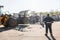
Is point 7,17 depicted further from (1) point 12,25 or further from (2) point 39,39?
(2) point 39,39

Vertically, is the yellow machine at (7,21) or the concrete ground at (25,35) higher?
the yellow machine at (7,21)

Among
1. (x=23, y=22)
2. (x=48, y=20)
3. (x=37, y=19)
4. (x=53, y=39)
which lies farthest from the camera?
(x=37, y=19)

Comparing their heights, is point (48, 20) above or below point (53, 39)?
above

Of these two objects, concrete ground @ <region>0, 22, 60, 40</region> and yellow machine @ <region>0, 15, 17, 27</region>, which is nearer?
concrete ground @ <region>0, 22, 60, 40</region>

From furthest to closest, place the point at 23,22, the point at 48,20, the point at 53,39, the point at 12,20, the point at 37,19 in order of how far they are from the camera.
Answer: the point at 37,19
the point at 23,22
the point at 12,20
the point at 48,20
the point at 53,39

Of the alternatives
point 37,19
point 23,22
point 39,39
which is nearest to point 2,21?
point 23,22

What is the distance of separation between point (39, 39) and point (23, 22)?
1488 centimetres

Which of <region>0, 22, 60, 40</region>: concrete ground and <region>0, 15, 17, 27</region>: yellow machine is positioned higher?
<region>0, 15, 17, 27</region>: yellow machine

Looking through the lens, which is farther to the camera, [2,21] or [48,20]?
[2,21]

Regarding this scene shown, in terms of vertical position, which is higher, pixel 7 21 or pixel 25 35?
pixel 7 21

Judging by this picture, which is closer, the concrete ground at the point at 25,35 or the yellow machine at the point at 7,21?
the concrete ground at the point at 25,35

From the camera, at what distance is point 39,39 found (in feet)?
40.7

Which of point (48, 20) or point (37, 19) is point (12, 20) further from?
point (37, 19)

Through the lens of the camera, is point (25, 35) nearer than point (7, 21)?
Yes
